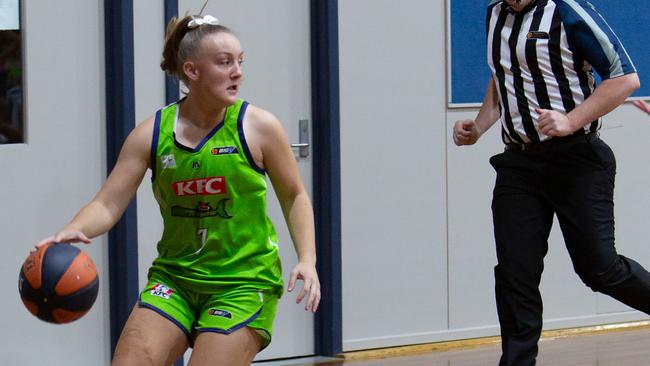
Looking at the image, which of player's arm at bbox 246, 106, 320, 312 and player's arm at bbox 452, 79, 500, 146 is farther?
player's arm at bbox 452, 79, 500, 146

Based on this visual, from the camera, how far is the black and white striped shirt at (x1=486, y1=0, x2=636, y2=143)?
4.77 metres

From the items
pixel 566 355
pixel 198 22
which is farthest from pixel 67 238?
pixel 566 355

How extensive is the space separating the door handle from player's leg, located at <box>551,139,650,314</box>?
2.16 m

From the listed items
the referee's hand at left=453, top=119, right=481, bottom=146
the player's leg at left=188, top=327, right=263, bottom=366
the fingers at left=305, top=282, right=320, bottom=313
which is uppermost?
the referee's hand at left=453, top=119, right=481, bottom=146

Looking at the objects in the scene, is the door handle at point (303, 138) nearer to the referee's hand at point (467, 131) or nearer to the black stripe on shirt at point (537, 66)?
the referee's hand at point (467, 131)

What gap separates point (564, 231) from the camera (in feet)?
16.2

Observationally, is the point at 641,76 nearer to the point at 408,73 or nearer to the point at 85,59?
the point at 408,73

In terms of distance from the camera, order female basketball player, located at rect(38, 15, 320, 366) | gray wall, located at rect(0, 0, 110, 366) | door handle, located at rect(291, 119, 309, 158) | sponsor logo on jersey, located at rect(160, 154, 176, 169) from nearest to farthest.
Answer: female basketball player, located at rect(38, 15, 320, 366)
sponsor logo on jersey, located at rect(160, 154, 176, 169)
gray wall, located at rect(0, 0, 110, 366)
door handle, located at rect(291, 119, 309, 158)

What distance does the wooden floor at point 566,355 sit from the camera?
6648mm

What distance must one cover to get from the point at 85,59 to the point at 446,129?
2163 millimetres

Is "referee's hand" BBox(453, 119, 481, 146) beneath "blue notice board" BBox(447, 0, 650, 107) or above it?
beneath

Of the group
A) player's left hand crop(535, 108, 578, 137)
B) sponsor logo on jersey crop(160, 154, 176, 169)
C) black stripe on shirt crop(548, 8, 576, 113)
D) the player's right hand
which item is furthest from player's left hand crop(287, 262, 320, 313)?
black stripe on shirt crop(548, 8, 576, 113)

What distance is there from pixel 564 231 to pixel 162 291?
177 centimetres

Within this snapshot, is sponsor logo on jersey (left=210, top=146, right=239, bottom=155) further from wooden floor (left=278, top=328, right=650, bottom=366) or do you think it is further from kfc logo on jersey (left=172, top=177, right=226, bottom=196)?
wooden floor (left=278, top=328, right=650, bottom=366)
